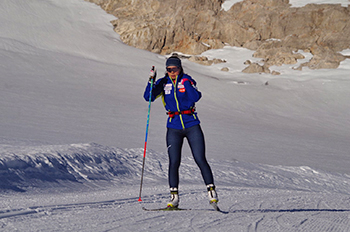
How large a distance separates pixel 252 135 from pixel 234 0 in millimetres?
42963

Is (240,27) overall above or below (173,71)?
above

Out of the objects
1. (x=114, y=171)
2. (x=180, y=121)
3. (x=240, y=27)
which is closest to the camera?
(x=180, y=121)

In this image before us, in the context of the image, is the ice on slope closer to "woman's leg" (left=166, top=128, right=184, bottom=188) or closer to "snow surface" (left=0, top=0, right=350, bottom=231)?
"snow surface" (left=0, top=0, right=350, bottom=231)

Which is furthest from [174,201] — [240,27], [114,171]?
[240,27]

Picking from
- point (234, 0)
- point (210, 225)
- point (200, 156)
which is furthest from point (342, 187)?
point (234, 0)

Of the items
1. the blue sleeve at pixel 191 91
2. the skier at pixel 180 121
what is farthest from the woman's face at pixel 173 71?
the blue sleeve at pixel 191 91

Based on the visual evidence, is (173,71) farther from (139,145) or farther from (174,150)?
(139,145)

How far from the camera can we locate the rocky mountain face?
157 ft

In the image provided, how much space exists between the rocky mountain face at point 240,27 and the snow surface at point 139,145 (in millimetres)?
6526

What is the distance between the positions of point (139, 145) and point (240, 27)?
42.9 meters

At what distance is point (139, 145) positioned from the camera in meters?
11.6

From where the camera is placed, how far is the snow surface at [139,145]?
407 cm

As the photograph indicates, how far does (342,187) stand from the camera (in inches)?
347

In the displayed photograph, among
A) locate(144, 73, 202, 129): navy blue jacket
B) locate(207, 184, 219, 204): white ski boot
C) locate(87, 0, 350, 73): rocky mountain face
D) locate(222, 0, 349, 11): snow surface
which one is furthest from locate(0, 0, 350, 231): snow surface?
locate(222, 0, 349, 11): snow surface
